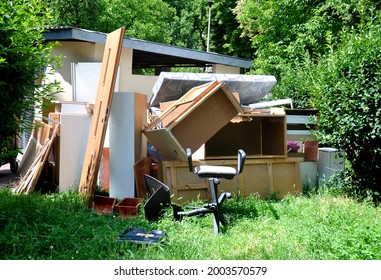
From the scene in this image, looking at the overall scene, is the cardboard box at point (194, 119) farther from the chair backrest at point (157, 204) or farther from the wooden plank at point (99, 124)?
the chair backrest at point (157, 204)

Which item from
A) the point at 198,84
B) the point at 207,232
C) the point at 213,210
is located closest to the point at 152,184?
the point at 213,210

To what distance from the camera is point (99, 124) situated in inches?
281

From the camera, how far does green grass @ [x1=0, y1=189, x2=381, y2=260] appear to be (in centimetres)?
441

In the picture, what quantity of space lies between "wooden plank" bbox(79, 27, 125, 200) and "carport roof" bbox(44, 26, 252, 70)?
2199 mm

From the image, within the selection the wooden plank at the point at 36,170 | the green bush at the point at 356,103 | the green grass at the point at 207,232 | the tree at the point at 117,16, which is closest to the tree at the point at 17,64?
the green grass at the point at 207,232

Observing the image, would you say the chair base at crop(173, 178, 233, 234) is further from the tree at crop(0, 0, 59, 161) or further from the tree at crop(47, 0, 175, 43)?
the tree at crop(47, 0, 175, 43)

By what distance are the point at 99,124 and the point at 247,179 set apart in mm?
2469

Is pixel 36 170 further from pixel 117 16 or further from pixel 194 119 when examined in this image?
pixel 117 16

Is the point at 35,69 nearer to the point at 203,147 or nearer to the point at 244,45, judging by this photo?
the point at 203,147

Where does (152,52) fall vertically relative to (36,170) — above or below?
above

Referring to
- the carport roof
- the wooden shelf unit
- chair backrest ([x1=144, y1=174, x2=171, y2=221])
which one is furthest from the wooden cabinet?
the carport roof

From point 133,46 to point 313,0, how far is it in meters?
7.04

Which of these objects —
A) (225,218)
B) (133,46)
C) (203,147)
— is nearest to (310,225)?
(225,218)

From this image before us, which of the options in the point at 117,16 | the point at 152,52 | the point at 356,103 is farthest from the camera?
the point at 117,16
